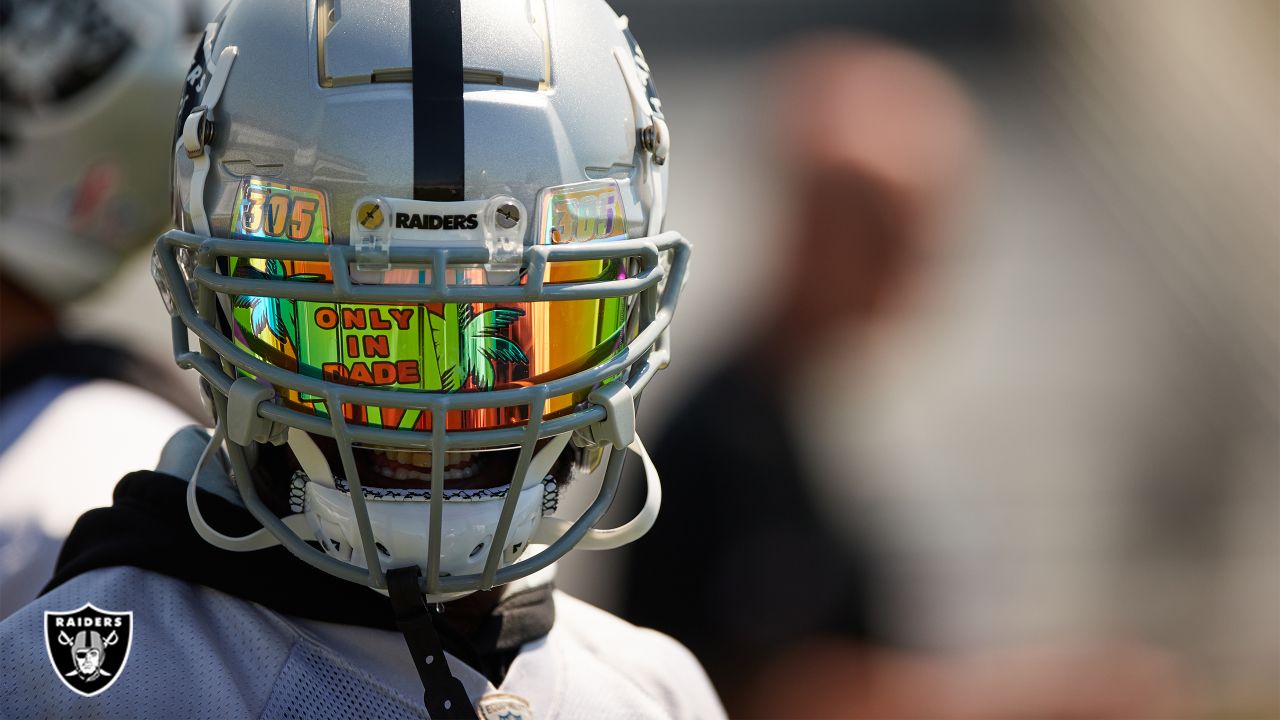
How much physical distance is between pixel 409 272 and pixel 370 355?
0.32 feet

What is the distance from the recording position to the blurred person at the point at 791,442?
2.43 m

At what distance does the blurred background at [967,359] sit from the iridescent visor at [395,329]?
1000 millimetres

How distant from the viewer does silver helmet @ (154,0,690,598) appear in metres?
1.43

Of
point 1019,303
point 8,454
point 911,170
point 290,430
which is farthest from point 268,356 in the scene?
point 1019,303

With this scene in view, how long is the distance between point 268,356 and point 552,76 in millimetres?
440

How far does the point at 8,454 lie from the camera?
7.55ft

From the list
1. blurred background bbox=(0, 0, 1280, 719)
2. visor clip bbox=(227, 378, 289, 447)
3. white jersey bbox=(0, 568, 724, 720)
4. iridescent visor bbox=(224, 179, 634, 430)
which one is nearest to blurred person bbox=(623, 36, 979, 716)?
blurred background bbox=(0, 0, 1280, 719)

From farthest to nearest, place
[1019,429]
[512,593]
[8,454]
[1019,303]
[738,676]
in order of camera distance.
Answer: [1019,303] < [1019,429] < [738,676] < [8,454] < [512,593]

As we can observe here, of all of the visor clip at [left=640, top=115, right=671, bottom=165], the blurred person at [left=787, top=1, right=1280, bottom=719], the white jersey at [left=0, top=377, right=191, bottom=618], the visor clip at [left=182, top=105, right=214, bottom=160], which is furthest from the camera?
the blurred person at [left=787, top=1, right=1280, bottom=719]

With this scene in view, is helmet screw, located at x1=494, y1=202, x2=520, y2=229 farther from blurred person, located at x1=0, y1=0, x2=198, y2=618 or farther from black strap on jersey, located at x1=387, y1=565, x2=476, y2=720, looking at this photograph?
blurred person, located at x1=0, y1=0, x2=198, y2=618

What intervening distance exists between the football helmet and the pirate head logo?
1.38 m

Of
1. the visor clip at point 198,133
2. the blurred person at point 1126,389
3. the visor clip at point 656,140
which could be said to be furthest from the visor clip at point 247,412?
the blurred person at point 1126,389

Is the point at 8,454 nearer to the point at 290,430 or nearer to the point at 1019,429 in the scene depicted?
the point at 290,430

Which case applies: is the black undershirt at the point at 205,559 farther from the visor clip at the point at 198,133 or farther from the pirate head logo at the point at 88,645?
the visor clip at the point at 198,133
